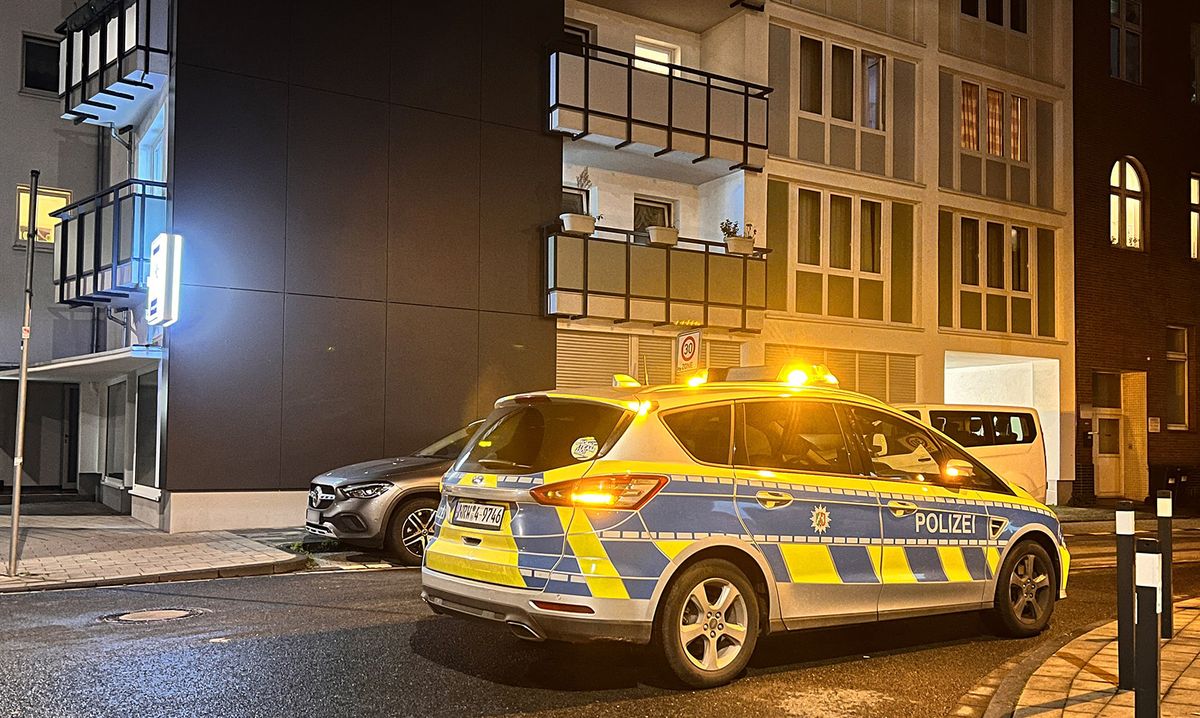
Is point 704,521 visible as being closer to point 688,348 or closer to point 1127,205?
point 688,348

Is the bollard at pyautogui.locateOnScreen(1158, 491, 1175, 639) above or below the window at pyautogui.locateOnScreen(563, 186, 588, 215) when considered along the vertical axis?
below

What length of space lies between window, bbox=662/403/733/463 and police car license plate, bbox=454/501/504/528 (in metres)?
1.14

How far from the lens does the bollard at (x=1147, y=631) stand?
526 cm

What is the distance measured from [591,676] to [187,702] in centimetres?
233

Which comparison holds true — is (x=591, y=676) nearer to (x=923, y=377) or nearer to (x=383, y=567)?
(x=383, y=567)

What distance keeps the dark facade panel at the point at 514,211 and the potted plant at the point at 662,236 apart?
1698 mm

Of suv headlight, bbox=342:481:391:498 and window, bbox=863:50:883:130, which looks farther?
window, bbox=863:50:883:130

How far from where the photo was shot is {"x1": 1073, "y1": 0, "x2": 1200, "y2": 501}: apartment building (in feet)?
86.4

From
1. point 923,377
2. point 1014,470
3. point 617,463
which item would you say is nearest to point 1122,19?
point 923,377

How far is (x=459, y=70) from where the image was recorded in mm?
18453

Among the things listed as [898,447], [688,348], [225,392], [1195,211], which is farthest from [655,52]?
[898,447]

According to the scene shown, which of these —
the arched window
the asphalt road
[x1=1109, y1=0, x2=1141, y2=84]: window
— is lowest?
the asphalt road

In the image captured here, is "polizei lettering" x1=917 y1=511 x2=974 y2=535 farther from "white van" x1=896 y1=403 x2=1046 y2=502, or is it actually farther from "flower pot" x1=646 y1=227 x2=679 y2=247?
"flower pot" x1=646 y1=227 x2=679 y2=247

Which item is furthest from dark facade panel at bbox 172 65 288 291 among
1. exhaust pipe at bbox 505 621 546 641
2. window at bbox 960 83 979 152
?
window at bbox 960 83 979 152
